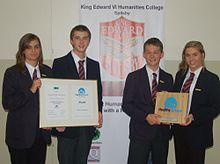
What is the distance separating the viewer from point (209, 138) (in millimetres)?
3158

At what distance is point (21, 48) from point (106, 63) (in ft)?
4.37

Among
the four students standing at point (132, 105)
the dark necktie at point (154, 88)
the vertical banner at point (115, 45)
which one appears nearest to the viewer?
the four students standing at point (132, 105)

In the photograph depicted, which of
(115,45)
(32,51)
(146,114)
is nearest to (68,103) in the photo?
(32,51)

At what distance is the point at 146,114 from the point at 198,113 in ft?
1.69

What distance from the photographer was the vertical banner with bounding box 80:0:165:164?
4.11 metres

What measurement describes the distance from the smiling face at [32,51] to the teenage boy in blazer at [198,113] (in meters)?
1.53

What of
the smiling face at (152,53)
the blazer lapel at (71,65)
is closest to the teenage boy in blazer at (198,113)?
the smiling face at (152,53)

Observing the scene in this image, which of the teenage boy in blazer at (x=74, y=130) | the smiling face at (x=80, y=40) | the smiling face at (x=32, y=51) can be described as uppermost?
the smiling face at (x=80, y=40)

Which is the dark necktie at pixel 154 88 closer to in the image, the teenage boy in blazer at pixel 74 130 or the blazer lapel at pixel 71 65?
the teenage boy in blazer at pixel 74 130

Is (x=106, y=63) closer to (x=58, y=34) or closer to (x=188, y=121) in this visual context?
(x=58, y=34)

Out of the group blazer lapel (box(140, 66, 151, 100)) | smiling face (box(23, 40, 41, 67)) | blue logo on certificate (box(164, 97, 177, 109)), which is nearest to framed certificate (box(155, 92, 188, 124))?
blue logo on certificate (box(164, 97, 177, 109))

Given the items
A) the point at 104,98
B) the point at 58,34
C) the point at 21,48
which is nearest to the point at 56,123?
the point at 21,48

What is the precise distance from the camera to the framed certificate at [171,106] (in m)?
3.18

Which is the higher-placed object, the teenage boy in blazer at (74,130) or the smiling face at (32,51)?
the smiling face at (32,51)
